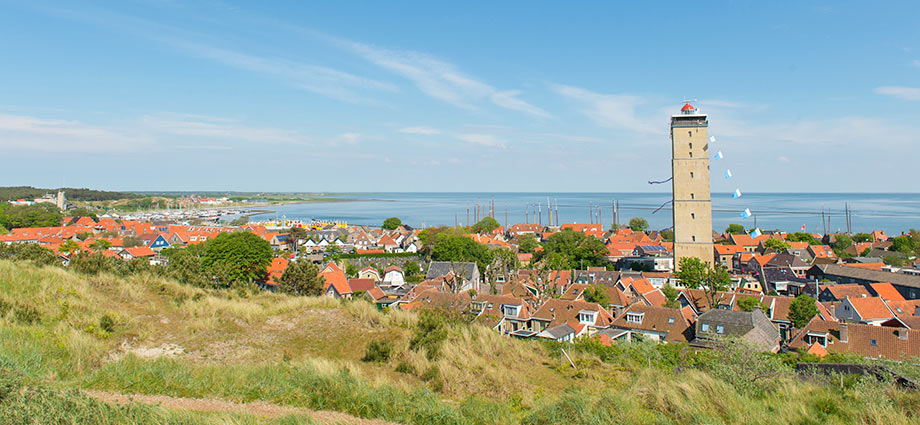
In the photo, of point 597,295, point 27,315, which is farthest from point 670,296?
point 27,315

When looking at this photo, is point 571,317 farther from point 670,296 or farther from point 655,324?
point 670,296

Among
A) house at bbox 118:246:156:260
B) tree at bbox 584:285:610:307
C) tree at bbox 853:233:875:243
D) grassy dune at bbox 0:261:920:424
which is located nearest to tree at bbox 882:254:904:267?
tree at bbox 853:233:875:243

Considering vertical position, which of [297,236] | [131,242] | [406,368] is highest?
[406,368]

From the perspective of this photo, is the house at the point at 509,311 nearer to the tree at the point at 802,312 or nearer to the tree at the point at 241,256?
the tree at the point at 802,312

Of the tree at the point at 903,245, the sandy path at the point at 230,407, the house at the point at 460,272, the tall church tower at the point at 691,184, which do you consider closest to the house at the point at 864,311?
the tall church tower at the point at 691,184

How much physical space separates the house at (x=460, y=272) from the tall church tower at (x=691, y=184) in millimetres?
15226

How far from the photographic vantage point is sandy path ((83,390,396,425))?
5.18 metres

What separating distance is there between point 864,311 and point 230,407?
103 feet

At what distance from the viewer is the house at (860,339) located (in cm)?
1891

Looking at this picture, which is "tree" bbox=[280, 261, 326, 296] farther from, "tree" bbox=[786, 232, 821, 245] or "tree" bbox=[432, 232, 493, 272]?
"tree" bbox=[786, 232, 821, 245]

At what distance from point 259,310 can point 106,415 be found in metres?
7.14

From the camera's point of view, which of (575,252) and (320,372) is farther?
(575,252)

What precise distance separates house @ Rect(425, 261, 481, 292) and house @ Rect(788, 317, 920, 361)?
69.5 ft

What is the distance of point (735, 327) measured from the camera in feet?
70.9
